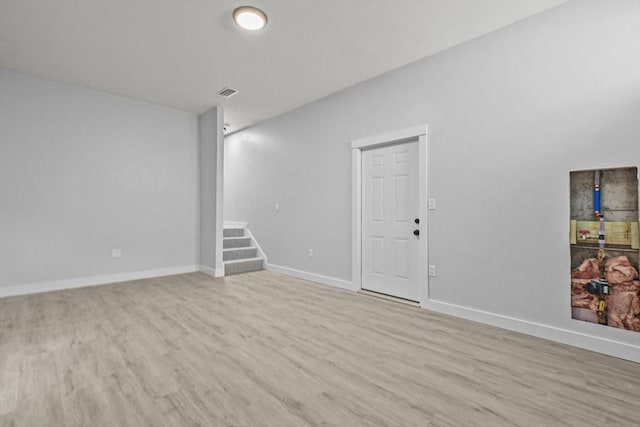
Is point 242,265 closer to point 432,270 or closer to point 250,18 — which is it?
point 432,270

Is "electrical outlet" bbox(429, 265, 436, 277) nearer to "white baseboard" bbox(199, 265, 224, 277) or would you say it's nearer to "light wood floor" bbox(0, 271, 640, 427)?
"light wood floor" bbox(0, 271, 640, 427)

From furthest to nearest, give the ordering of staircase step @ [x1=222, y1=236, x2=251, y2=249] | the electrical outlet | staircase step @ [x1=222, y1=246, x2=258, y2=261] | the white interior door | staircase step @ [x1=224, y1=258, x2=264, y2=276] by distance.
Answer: staircase step @ [x1=222, y1=236, x2=251, y2=249] < staircase step @ [x1=222, y1=246, x2=258, y2=261] < staircase step @ [x1=224, y1=258, x2=264, y2=276] < the white interior door < the electrical outlet

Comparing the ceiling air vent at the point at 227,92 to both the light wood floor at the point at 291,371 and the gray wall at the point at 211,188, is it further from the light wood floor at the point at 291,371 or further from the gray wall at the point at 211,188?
the light wood floor at the point at 291,371

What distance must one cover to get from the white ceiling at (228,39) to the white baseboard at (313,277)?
280 cm

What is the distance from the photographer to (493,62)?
295 cm

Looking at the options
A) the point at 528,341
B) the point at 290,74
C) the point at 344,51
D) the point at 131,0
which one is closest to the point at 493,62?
the point at 344,51

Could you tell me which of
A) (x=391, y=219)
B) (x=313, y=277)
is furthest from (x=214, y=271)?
(x=391, y=219)

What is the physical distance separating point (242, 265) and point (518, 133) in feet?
14.8

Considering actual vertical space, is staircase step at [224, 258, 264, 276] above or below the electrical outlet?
below

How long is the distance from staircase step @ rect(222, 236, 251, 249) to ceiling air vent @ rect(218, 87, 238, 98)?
260 centimetres

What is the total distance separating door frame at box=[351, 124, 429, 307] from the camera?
3418 mm

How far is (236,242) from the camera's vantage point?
19.4 feet

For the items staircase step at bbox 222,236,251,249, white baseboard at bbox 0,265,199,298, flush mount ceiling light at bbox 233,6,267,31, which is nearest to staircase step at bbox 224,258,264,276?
staircase step at bbox 222,236,251,249

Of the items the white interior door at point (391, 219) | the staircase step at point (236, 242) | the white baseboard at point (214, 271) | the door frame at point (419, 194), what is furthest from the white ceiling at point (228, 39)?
the white baseboard at point (214, 271)
